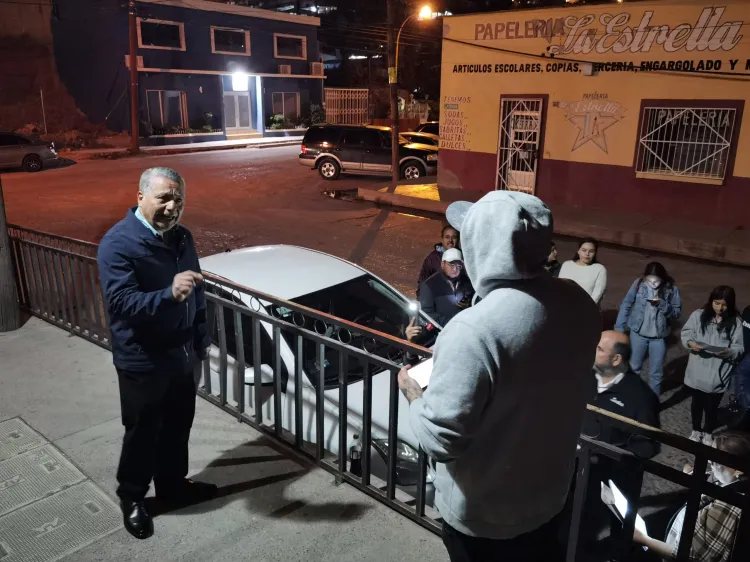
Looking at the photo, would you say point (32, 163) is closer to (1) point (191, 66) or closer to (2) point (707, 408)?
(1) point (191, 66)

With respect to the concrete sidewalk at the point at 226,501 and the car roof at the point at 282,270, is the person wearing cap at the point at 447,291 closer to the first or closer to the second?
the car roof at the point at 282,270

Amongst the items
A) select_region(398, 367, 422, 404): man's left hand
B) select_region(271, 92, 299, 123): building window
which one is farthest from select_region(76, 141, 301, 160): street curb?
select_region(398, 367, 422, 404): man's left hand

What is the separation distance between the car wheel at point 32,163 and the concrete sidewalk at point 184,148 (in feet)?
13.2

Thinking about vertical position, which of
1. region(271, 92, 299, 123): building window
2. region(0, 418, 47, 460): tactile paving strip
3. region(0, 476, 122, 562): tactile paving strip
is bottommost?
region(0, 476, 122, 562): tactile paving strip

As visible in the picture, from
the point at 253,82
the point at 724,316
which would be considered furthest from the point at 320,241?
the point at 253,82

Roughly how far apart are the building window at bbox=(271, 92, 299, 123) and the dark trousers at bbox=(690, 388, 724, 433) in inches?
1372

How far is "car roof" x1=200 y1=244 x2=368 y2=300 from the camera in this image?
4621 mm

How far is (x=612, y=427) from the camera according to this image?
263 centimetres

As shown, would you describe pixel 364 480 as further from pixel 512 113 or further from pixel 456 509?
pixel 512 113

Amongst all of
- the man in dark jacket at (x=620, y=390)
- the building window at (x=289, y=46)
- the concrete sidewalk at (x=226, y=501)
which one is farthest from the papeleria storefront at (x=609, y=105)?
the building window at (x=289, y=46)

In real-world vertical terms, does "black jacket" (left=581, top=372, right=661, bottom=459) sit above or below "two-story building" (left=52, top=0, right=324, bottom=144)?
below

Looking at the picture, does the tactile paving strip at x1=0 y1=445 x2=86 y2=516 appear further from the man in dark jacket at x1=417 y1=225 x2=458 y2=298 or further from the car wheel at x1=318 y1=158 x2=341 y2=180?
the car wheel at x1=318 y1=158 x2=341 y2=180

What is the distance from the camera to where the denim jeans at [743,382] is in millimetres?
4148

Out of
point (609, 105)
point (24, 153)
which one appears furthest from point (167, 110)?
point (609, 105)
